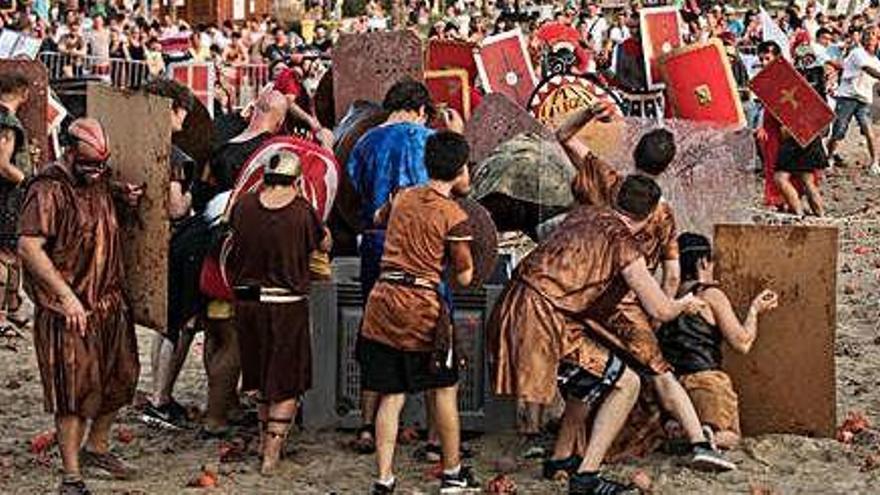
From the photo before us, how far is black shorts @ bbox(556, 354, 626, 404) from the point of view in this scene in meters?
7.22

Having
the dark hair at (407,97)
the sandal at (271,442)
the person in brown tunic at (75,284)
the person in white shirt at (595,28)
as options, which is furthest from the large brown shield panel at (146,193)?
the person in white shirt at (595,28)

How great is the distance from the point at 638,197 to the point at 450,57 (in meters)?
3.94

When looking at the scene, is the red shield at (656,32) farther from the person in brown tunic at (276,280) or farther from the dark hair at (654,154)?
the person in brown tunic at (276,280)

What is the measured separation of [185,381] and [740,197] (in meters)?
3.27

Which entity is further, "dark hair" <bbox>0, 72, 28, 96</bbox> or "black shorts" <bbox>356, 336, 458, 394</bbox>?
"dark hair" <bbox>0, 72, 28, 96</bbox>

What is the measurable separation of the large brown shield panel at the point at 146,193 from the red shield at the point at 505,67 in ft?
11.3

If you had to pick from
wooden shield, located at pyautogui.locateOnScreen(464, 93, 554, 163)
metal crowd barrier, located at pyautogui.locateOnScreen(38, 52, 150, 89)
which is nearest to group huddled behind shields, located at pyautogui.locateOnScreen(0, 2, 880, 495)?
wooden shield, located at pyautogui.locateOnScreen(464, 93, 554, 163)

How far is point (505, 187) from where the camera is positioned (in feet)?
28.0

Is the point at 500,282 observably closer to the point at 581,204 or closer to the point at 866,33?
the point at 581,204

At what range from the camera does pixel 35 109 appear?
10039 mm

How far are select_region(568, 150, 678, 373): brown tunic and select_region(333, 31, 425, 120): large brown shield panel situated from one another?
187 centimetres

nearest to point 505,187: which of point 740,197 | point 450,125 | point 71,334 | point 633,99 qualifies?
point 450,125

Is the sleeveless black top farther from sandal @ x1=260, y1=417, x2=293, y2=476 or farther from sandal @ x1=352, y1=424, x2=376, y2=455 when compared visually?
sandal @ x1=260, y1=417, x2=293, y2=476

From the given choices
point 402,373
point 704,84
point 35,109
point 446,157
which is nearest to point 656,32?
point 704,84
